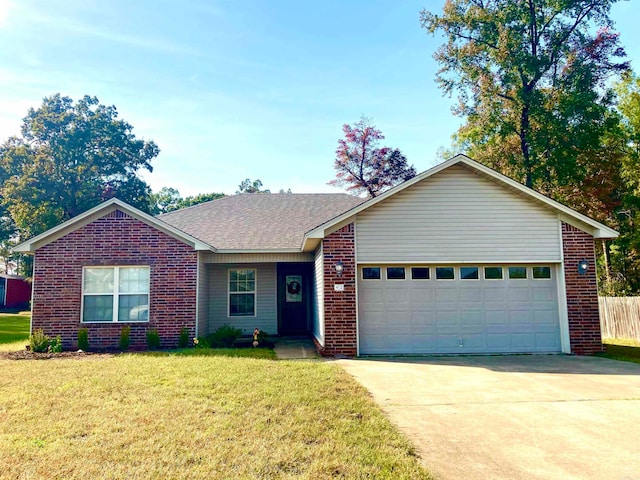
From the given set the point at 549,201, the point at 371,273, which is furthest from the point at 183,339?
the point at 549,201

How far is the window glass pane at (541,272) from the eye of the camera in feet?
36.0

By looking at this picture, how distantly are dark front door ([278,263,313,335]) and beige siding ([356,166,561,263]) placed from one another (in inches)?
189

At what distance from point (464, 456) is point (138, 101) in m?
12.6

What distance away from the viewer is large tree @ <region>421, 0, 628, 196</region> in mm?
19000

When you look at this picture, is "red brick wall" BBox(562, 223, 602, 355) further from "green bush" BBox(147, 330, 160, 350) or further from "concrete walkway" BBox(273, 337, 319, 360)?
"green bush" BBox(147, 330, 160, 350)

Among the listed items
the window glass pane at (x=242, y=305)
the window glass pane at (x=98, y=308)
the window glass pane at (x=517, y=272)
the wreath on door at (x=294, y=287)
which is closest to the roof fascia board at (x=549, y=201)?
the window glass pane at (x=517, y=272)

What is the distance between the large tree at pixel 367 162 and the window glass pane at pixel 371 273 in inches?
780

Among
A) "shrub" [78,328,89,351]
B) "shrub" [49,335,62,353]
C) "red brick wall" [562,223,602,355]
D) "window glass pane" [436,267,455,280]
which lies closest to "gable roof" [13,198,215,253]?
"shrub" [49,335,62,353]

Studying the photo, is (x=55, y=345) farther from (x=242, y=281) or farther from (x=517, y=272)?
(x=517, y=272)

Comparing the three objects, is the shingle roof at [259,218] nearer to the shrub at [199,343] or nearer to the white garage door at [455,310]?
the shrub at [199,343]

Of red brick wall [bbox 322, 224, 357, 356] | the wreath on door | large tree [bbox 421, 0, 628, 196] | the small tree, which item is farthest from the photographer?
the small tree

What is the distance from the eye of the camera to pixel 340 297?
34.2 ft

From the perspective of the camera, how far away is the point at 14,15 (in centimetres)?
900

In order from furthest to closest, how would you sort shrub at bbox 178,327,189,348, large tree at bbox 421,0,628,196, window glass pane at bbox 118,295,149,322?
large tree at bbox 421,0,628,196 → window glass pane at bbox 118,295,149,322 → shrub at bbox 178,327,189,348
